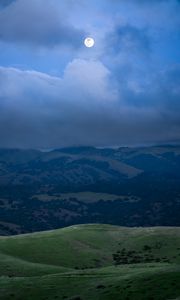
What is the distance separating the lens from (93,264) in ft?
373

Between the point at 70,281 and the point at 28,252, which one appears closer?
the point at 70,281

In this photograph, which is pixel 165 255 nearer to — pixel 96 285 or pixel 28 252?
pixel 28 252

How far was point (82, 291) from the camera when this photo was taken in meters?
52.9

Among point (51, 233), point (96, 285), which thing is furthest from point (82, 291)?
point (51, 233)

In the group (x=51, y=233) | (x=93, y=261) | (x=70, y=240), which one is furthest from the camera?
(x=51, y=233)

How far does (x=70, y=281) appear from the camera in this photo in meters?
58.9

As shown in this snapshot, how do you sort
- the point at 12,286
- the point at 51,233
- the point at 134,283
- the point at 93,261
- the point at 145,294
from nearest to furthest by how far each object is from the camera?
the point at 145,294 → the point at 134,283 → the point at 12,286 → the point at 93,261 → the point at 51,233

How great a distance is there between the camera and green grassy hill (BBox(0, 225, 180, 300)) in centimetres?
5172

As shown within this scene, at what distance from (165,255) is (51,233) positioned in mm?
43840

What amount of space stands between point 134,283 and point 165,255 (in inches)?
2792

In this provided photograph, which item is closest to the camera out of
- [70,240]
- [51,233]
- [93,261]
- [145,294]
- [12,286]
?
[145,294]

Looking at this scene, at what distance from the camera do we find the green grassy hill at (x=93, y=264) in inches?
2036

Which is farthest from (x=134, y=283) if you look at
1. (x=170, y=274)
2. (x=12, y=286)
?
(x=12, y=286)

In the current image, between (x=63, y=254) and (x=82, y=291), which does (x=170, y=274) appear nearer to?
(x=82, y=291)
